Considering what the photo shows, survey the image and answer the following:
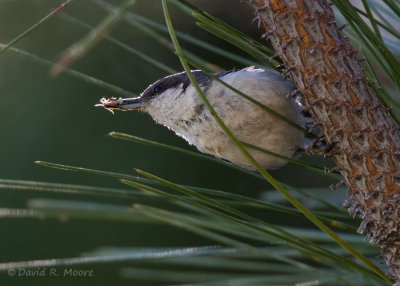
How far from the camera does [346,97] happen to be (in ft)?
3.97

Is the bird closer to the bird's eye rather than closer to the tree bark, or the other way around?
the bird's eye

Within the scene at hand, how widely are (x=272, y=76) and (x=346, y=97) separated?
0.61 metres

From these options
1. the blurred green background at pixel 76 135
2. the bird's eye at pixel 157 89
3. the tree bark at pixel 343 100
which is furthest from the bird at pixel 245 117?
the blurred green background at pixel 76 135

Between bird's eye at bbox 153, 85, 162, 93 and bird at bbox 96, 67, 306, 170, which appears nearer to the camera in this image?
bird at bbox 96, 67, 306, 170

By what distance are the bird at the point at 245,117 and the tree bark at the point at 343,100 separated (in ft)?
1.47

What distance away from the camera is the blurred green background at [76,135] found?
310cm

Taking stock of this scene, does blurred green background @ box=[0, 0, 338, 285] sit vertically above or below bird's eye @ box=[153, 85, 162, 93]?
below

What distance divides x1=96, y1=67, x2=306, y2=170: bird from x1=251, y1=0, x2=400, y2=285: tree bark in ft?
1.47

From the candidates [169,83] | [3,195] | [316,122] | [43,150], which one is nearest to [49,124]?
[43,150]

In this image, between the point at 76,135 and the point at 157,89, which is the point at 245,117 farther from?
the point at 76,135

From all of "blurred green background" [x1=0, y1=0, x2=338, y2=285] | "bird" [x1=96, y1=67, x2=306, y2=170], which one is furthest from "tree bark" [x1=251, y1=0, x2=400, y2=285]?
"blurred green background" [x1=0, y1=0, x2=338, y2=285]

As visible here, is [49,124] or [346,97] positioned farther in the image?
[49,124]

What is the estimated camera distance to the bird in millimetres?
1746

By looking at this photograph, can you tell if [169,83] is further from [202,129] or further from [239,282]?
[239,282]
